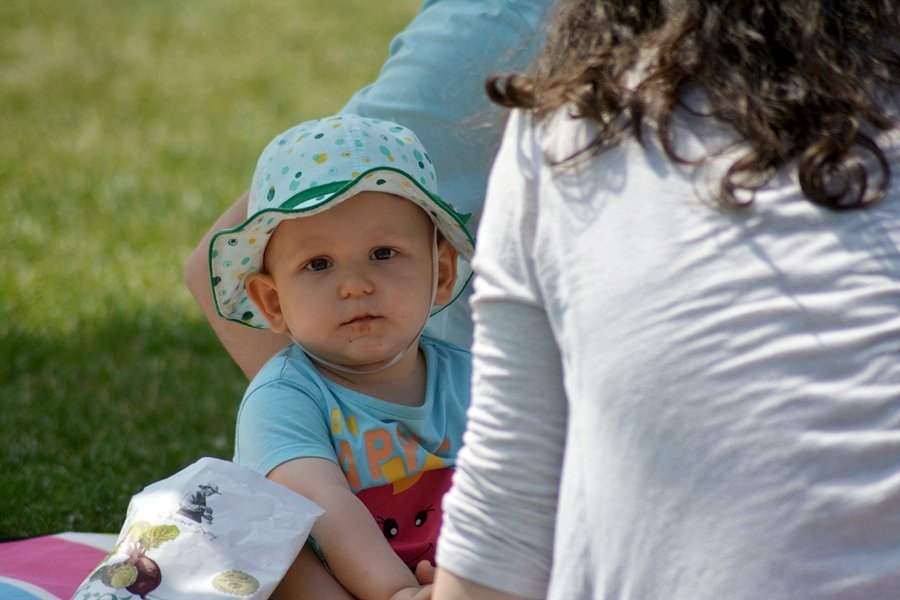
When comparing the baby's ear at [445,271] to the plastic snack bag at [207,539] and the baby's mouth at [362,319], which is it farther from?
the plastic snack bag at [207,539]

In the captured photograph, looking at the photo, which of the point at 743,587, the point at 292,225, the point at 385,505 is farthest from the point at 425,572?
the point at 743,587

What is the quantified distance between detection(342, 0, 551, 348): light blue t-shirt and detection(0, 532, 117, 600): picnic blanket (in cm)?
110

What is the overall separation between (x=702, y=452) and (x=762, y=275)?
0.19 meters

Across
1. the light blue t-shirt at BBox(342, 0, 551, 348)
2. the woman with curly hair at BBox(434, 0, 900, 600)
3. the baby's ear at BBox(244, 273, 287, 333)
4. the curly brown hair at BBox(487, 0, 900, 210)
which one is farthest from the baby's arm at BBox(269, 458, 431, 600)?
the curly brown hair at BBox(487, 0, 900, 210)

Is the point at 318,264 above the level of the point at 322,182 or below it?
below

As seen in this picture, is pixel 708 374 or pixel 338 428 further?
pixel 338 428

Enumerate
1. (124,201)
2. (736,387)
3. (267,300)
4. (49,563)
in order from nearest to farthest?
(736,387) < (267,300) < (49,563) < (124,201)

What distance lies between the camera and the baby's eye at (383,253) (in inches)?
100

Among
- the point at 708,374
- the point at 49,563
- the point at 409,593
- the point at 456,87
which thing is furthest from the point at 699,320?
the point at 49,563

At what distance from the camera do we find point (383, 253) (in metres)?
2.55

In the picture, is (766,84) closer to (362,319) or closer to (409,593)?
(409,593)

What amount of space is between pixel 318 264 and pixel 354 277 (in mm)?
90

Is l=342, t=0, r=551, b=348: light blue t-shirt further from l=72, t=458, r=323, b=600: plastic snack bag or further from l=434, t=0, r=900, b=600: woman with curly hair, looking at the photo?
l=434, t=0, r=900, b=600: woman with curly hair

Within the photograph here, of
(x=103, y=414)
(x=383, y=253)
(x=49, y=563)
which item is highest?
(x=383, y=253)
